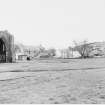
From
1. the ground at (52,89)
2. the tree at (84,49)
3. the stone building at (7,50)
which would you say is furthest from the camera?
the tree at (84,49)

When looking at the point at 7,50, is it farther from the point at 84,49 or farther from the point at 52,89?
the point at 84,49

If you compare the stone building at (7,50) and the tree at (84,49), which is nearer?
the stone building at (7,50)

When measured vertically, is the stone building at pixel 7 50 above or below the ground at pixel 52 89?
above

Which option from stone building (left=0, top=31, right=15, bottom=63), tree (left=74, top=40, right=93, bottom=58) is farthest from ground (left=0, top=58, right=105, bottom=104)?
tree (left=74, top=40, right=93, bottom=58)

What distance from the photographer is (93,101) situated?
4.70 meters

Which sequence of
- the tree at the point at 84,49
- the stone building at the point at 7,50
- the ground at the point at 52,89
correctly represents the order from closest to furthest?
the ground at the point at 52,89
the stone building at the point at 7,50
the tree at the point at 84,49

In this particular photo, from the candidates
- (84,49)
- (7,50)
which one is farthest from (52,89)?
(84,49)

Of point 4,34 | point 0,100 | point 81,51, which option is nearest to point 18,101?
point 0,100

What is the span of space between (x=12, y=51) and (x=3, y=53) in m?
1.84

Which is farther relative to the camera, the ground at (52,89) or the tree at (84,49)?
the tree at (84,49)

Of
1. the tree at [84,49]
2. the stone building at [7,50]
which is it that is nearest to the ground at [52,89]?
the stone building at [7,50]

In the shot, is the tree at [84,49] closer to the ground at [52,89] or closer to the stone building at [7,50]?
the stone building at [7,50]

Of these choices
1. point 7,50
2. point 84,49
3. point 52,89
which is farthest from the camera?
point 84,49

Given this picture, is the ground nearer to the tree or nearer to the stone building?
the stone building
